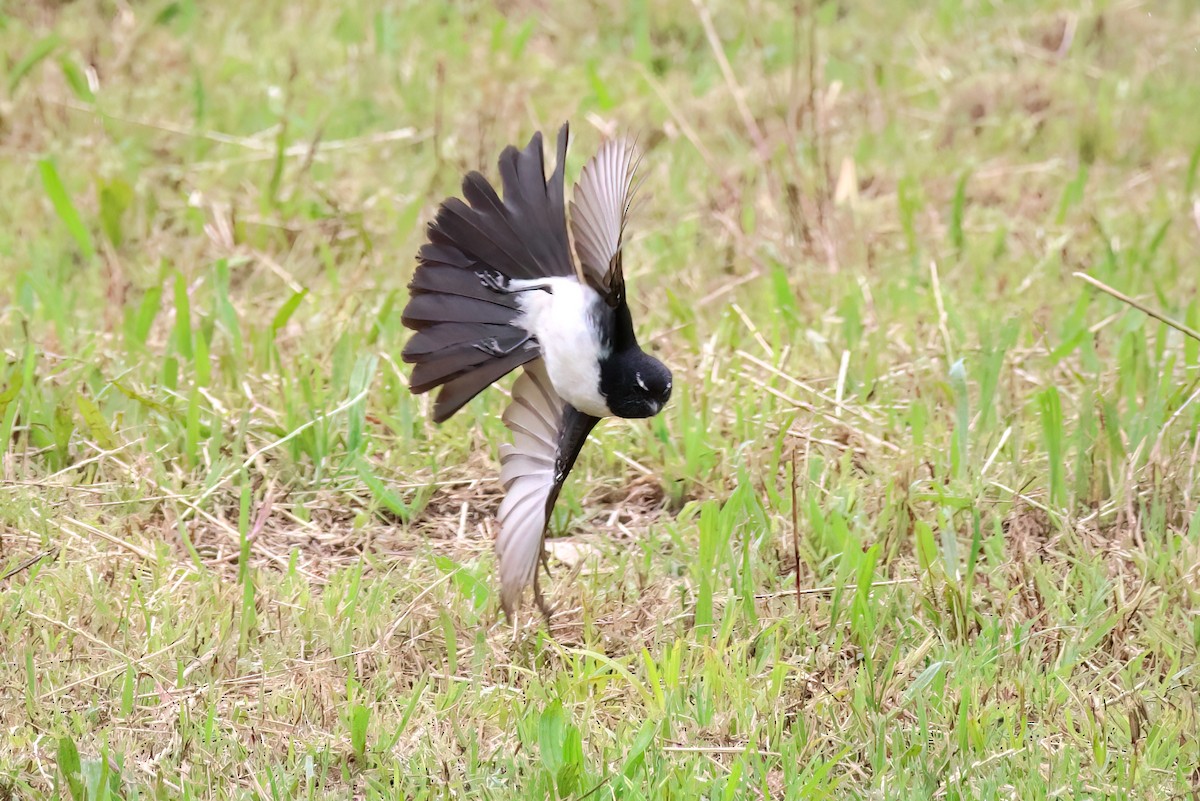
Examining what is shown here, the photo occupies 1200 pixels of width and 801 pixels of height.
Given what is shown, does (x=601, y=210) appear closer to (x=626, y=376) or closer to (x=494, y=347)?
(x=626, y=376)

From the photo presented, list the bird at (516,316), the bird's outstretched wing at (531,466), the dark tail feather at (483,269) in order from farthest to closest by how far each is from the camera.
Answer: the dark tail feather at (483,269) → the bird at (516,316) → the bird's outstretched wing at (531,466)

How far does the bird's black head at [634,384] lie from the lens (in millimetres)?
2809

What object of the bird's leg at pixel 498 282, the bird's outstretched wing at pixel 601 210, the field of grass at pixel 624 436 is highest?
the bird's outstretched wing at pixel 601 210

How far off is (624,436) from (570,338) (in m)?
0.95

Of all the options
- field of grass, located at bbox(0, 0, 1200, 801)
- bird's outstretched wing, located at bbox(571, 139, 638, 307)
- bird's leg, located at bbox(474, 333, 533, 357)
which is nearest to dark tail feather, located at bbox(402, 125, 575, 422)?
bird's leg, located at bbox(474, 333, 533, 357)

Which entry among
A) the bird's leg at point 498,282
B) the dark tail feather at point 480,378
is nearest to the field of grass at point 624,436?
the dark tail feather at point 480,378

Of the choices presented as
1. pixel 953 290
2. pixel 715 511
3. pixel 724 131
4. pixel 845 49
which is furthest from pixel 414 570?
pixel 845 49

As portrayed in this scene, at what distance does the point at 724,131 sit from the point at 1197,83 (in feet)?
6.90

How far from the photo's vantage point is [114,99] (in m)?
5.59

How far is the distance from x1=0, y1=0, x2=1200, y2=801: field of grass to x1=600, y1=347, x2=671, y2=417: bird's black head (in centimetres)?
46

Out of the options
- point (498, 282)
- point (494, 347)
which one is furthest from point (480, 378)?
point (498, 282)

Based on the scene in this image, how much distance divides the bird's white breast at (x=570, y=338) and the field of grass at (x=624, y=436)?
51 cm

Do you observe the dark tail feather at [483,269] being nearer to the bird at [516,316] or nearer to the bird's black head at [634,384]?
the bird at [516,316]

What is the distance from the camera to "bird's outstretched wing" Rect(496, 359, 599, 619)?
2859 millimetres
